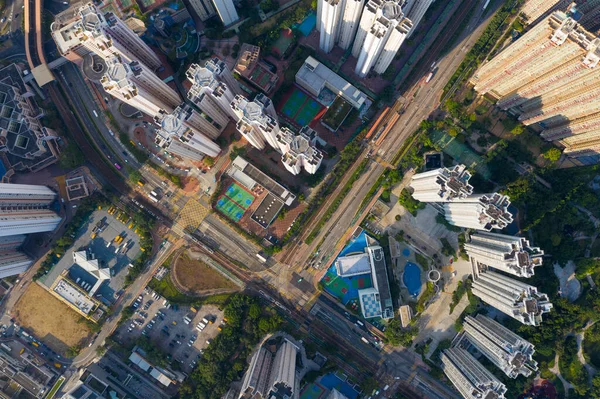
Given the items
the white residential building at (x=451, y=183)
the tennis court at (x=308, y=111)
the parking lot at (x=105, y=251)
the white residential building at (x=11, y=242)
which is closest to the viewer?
the white residential building at (x=451, y=183)

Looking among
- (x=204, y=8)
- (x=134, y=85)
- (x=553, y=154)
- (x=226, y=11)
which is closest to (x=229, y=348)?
(x=134, y=85)

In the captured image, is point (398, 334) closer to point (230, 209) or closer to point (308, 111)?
point (230, 209)

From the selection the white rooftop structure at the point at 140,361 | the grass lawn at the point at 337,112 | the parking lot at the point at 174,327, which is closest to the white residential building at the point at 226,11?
the grass lawn at the point at 337,112

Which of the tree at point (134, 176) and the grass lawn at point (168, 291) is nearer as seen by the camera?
the tree at point (134, 176)

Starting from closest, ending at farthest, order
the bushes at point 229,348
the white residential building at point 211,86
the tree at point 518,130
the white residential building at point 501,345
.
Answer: the white residential building at point 501,345
the white residential building at point 211,86
the tree at point 518,130
the bushes at point 229,348

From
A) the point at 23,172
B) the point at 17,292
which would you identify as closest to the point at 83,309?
the point at 17,292

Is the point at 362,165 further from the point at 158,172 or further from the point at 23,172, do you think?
the point at 23,172

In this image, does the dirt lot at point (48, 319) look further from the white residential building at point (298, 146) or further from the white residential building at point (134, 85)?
the white residential building at point (298, 146)

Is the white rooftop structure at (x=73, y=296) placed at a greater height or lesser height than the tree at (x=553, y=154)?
lesser

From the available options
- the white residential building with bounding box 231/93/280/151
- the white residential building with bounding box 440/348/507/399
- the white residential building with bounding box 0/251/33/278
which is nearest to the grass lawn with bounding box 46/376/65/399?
the white residential building with bounding box 0/251/33/278
